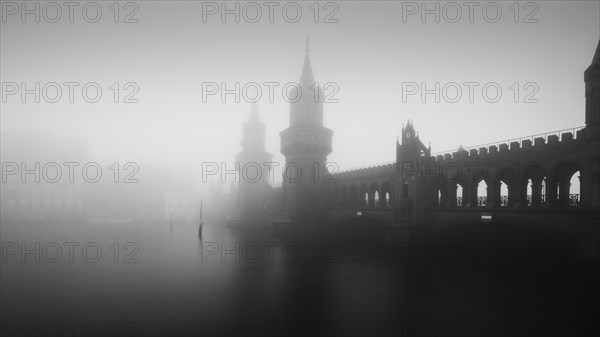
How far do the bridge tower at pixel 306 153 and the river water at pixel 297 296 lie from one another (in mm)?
23467

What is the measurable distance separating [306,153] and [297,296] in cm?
3821

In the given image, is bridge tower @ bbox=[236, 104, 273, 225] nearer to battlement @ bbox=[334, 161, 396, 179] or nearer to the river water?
battlement @ bbox=[334, 161, 396, 179]

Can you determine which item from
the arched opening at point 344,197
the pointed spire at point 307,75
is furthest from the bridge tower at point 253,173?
the pointed spire at point 307,75

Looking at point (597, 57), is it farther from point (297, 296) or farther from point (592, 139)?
point (297, 296)

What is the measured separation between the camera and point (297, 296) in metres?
17.2

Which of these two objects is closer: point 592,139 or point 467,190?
point 592,139

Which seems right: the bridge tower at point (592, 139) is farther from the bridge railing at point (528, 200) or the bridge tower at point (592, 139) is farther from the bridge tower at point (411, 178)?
the bridge tower at point (411, 178)

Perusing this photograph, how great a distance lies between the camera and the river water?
12.8 meters

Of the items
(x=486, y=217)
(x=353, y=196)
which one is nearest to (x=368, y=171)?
(x=353, y=196)

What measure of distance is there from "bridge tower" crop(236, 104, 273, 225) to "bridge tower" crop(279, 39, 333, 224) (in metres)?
23.6

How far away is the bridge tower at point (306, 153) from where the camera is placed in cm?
5270

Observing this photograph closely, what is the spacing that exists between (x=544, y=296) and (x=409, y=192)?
1889 cm

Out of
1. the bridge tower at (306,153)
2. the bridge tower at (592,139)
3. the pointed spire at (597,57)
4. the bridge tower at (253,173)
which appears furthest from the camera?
the bridge tower at (253,173)

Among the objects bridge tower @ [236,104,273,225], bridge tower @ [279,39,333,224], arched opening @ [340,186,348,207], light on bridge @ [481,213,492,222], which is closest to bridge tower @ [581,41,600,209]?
light on bridge @ [481,213,492,222]
